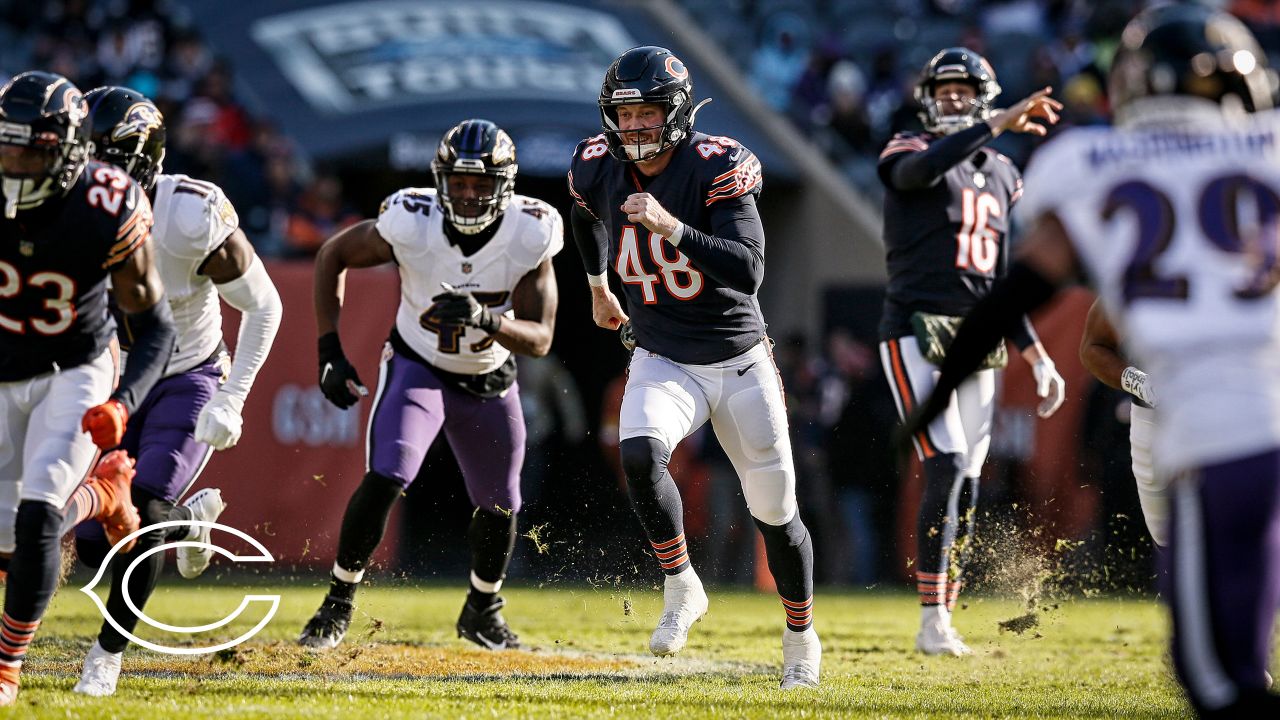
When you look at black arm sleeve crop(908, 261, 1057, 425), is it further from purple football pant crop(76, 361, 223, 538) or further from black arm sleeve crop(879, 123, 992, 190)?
purple football pant crop(76, 361, 223, 538)

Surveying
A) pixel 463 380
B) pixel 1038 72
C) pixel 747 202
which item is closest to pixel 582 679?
pixel 463 380

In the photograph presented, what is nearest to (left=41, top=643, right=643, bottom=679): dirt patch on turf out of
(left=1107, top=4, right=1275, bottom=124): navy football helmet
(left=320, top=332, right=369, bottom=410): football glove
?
(left=320, top=332, right=369, bottom=410): football glove

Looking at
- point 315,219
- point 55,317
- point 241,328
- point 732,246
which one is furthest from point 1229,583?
point 315,219

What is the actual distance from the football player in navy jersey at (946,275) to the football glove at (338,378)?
2.20 m

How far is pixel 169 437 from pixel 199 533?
0.43 m

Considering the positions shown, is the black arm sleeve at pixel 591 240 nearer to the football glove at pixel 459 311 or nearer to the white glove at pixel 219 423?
the football glove at pixel 459 311

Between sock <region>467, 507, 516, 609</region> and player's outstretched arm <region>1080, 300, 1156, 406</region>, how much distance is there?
233cm

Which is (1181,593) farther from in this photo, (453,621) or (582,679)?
→ (453,621)

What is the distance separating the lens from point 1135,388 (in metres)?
5.33

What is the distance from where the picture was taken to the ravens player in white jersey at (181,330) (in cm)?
504

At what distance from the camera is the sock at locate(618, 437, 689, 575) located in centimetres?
492

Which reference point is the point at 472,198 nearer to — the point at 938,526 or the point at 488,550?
the point at 488,550

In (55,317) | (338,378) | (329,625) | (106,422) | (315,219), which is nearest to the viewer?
(106,422)

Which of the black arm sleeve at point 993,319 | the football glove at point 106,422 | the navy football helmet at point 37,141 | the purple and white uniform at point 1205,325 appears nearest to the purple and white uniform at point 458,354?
the football glove at point 106,422
